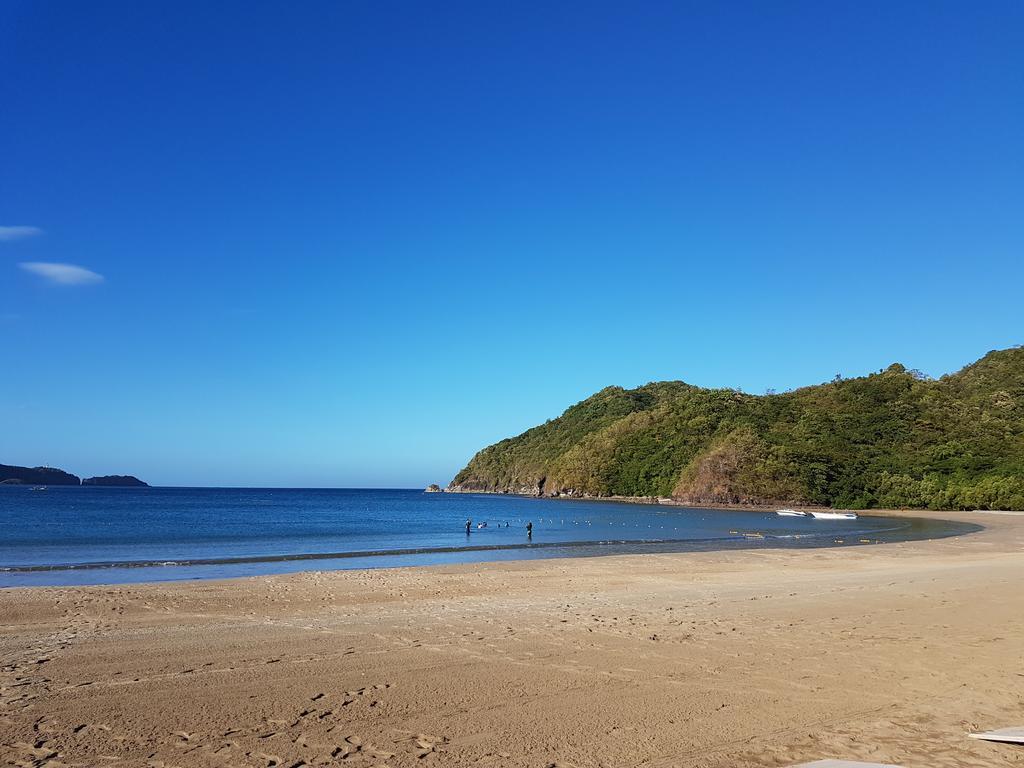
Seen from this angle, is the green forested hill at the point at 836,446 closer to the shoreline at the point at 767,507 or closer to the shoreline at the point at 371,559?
the shoreline at the point at 767,507

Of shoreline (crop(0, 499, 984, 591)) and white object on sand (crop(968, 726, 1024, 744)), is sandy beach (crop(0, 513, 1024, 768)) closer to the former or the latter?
white object on sand (crop(968, 726, 1024, 744))

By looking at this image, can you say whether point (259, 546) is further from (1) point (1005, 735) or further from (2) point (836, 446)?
(2) point (836, 446)

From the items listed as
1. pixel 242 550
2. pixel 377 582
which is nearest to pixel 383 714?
pixel 377 582

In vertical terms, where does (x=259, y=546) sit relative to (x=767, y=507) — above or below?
above

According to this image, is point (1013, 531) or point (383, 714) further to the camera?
point (1013, 531)

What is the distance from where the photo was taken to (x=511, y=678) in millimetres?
8523

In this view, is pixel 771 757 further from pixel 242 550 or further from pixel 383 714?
pixel 242 550

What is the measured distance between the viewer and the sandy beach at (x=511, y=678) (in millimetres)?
6176

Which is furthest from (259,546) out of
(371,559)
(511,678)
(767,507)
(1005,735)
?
(767,507)

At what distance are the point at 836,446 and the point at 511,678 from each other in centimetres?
11011

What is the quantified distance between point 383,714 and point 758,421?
12528 centimetres

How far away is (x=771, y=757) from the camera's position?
19.6 ft

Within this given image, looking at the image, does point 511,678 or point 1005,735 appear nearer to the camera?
point 1005,735

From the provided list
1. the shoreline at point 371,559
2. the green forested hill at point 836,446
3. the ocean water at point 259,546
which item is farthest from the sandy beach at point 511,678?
the green forested hill at point 836,446
